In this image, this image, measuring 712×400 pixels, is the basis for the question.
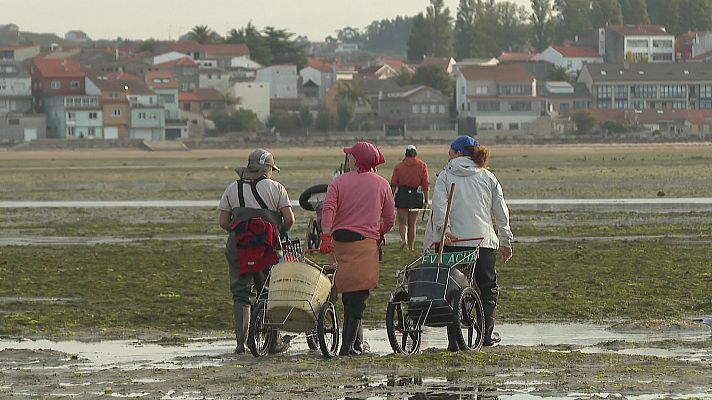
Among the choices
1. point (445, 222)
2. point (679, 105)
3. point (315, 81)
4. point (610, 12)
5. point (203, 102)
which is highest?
point (610, 12)

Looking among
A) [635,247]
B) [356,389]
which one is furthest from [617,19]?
[356,389]

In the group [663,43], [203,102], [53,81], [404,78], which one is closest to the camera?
[53,81]

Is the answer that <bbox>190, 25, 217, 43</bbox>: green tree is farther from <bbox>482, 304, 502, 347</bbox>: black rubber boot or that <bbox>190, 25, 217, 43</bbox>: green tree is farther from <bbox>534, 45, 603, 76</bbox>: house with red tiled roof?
<bbox>482, 304, 502, 347</bbox>: black rubber boot

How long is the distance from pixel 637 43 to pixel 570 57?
8.45 meters

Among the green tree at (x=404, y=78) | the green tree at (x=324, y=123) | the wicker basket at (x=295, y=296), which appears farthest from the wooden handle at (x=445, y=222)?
the green tree at (x=404, y=78)

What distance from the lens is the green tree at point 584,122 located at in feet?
450

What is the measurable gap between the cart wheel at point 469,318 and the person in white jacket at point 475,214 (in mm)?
126

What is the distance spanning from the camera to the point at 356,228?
12141mm

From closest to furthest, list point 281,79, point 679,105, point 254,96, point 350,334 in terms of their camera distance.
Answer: point 350,334
point 254,96
point 679,105
point 281,79

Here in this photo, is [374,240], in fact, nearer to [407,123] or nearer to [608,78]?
[407,123]

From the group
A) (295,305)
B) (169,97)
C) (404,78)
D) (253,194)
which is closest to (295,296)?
(295,305)

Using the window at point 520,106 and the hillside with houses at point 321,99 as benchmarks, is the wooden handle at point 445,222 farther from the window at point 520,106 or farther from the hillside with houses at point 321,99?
the window at point 520,106

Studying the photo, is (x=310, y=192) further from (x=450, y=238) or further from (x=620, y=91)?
(x=620, y=91)

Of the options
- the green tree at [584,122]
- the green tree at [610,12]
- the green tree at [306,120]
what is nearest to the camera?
the green tree at [584,122]
